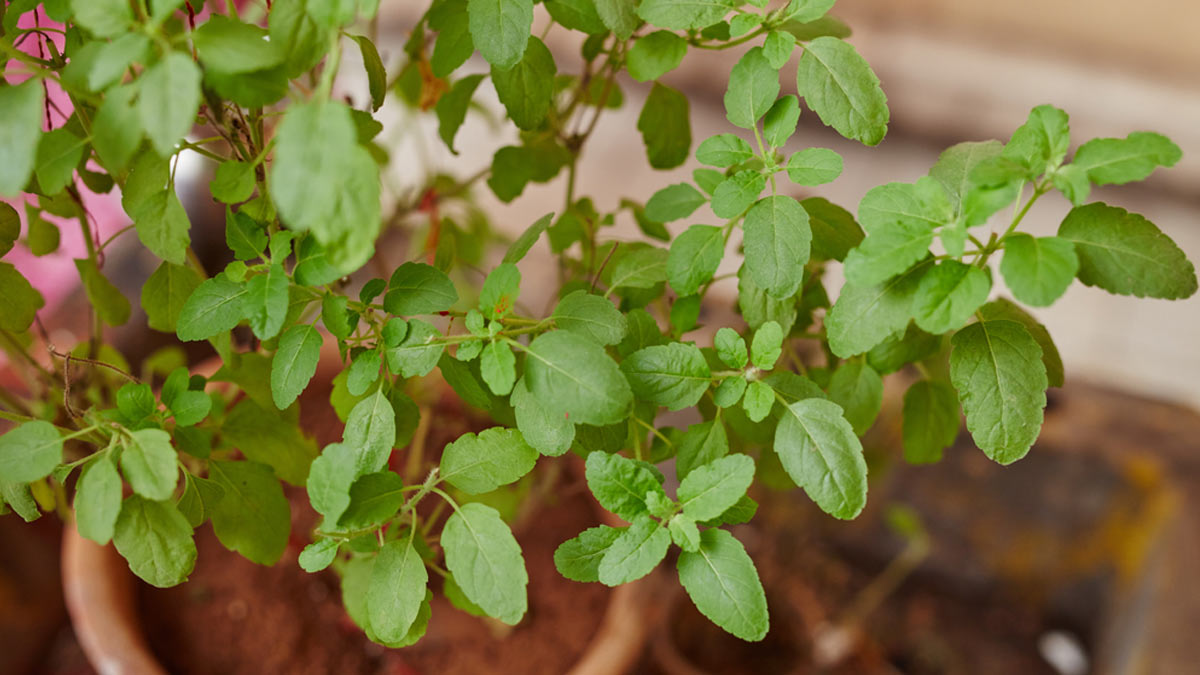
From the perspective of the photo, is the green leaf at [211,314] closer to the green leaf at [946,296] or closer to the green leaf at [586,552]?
the green leaf at [586,552]

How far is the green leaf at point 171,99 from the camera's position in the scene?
474 mm

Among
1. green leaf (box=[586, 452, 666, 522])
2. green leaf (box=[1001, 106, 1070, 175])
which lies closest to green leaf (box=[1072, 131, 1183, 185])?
green leaf (box=[1001, 106, 1070, 175])

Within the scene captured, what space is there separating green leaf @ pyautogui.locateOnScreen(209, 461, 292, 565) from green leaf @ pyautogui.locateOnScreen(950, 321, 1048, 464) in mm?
520

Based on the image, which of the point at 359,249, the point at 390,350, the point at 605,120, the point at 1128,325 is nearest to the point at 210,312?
the point at 390,350

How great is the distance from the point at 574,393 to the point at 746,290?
0.18 m

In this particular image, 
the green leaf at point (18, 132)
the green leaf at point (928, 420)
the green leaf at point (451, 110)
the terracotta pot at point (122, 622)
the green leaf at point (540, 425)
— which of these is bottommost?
the terracotta pot at point (122, 622)

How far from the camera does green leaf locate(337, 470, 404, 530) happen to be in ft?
2.00

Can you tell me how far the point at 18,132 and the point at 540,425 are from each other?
1.11 ft

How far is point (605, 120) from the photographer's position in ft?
8.21

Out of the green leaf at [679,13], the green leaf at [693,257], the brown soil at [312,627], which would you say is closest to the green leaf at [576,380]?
the green leaf at [693,257]

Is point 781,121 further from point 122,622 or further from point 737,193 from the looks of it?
point 122,622

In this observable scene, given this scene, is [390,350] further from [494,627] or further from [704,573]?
[494,627]

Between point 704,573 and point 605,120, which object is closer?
point 704,573

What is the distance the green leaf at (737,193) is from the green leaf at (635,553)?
0.71ft
